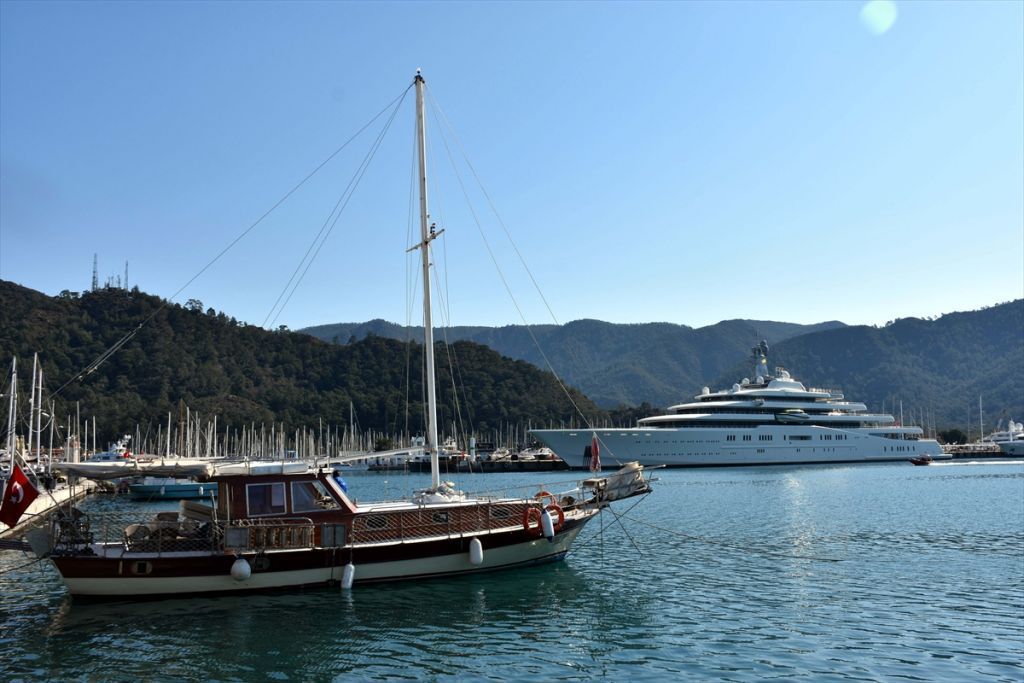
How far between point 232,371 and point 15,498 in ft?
419

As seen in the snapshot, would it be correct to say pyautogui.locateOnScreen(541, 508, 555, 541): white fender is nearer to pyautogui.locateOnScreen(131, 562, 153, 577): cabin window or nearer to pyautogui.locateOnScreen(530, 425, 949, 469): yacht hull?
pyautogui.locateOnScreen(131, 562, 153, 577): cabin window

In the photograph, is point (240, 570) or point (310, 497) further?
point (310, 497)

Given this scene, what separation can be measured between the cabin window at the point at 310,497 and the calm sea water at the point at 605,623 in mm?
1905

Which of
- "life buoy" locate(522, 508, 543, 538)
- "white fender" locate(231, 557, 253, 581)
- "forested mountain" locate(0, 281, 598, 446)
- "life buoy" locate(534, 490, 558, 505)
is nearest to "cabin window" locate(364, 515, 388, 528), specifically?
"white fender" locate(231, 557, 253, 581)

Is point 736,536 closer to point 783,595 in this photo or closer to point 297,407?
point 783,595

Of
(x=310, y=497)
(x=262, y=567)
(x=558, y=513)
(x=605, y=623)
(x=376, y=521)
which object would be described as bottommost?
(x=605, y=623)

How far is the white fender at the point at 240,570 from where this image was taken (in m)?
17.4

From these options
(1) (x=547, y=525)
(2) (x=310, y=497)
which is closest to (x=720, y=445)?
(1) (x=547, y=525)

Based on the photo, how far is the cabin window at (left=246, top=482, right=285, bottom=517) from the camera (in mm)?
18516

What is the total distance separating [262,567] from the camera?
17.9 meters

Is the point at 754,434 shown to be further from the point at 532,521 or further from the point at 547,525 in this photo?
the point at 547,525

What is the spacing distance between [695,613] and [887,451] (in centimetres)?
8223

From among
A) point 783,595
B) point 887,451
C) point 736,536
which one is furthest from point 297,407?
point 783,595

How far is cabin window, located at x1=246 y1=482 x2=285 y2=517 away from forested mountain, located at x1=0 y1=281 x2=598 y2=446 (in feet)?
290
